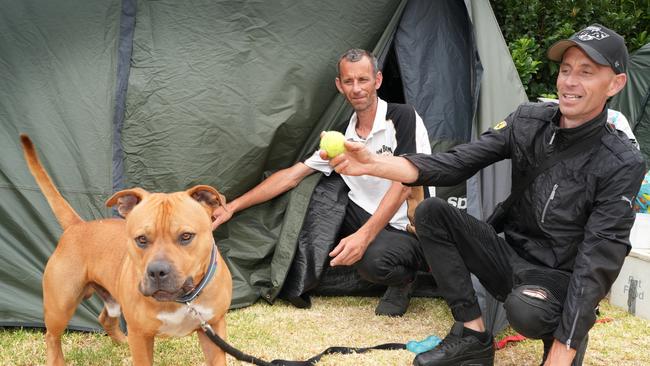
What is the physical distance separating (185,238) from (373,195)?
183 centimetres

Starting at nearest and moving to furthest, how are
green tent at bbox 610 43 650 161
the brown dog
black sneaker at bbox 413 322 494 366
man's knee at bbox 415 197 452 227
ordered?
the brown dog < black sneaker at bbox 413 322 494 366 < man's knee at bbox 415 197 452 227 < green tent at bbox 610 43 650 161

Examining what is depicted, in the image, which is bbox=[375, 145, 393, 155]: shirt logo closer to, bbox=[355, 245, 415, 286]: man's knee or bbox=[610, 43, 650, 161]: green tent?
bbox=[355, 245, 415, 286]: man's knee

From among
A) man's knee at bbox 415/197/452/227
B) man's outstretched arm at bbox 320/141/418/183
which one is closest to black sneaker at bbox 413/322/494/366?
man's knee at bbox 415/197/452/227

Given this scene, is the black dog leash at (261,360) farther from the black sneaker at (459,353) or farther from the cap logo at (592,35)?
the cap logo at (592,35)

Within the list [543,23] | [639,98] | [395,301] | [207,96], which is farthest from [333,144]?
[639,98]

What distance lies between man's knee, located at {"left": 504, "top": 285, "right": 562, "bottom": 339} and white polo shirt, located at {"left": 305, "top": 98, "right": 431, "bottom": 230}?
1.40 m

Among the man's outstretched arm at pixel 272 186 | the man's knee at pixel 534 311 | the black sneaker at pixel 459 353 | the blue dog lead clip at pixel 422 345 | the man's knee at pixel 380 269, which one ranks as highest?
the man's knee at pixel 534 311

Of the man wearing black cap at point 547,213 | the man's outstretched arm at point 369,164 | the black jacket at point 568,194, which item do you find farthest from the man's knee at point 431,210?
the man's outstretched arm at point 369,164

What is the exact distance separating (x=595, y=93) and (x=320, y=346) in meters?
1.85

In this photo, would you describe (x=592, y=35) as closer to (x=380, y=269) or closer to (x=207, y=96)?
(x=380, y=269)

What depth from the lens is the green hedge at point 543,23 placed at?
6006 mm

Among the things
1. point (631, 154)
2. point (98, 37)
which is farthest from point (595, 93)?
point (98, 37)

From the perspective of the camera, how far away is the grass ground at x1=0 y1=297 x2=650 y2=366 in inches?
131

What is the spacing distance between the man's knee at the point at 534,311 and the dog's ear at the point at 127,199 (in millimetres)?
1648
